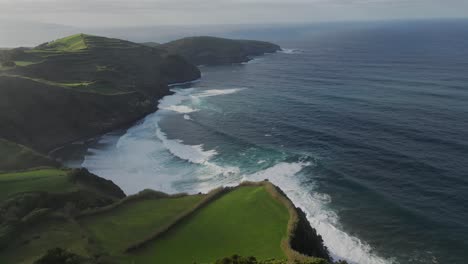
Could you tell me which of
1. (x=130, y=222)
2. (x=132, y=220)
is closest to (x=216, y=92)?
(x=132, y=220)

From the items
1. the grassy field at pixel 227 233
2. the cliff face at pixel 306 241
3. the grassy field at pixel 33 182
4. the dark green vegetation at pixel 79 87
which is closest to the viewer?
the grassy field at pixel 227 233

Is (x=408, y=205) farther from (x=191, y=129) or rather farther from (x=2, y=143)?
(x=2, y=143)

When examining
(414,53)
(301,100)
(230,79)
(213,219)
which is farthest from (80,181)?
(414,53)

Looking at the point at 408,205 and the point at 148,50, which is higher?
the point at 148,50

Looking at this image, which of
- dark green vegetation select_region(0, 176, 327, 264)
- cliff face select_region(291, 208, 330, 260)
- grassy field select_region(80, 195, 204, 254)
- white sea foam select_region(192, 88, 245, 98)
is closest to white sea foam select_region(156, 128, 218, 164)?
dark green vegetation select_region(0, 176, 327, 264)

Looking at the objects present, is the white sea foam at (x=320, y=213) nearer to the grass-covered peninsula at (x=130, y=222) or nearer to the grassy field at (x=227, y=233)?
the grass-covered peninsula at (x=130, y=222)

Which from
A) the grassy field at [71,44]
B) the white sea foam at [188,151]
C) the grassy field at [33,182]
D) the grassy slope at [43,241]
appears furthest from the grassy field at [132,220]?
the grassy field at [71,44]
